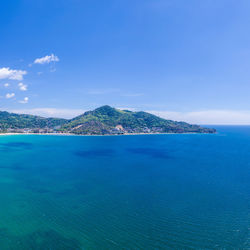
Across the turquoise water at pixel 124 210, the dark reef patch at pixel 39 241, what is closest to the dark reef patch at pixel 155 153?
the turquoise water at pixel 124 210

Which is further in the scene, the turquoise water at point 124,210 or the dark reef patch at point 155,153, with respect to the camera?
the dark reef patch at point 155,153

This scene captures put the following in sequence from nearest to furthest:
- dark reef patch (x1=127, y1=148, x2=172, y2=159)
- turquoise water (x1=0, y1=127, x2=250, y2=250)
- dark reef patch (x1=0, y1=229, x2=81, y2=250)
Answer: dark reef patch (x1=0, y1=229, x2=81, y2=250) → turquoise water (x1=0, y1=127, x2=250, y2=250) → dark reef patch (x1=127, y1=148, x2=172, y2=159)

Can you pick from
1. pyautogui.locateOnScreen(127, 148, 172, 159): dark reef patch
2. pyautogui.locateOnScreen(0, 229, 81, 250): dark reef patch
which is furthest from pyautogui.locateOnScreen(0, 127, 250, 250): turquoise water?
pyautogui.locateOnScreen(127, 148, 172, 159): dark reef patch

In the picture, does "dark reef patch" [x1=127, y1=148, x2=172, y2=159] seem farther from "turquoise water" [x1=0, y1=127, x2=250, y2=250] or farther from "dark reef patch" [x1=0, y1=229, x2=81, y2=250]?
"dark reef patch" [x1=0, y1=229, x2=81, y2=250]

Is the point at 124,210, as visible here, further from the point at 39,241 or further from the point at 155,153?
the point at 155,153

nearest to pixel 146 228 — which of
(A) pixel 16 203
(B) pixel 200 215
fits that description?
(B) pixel 200 215

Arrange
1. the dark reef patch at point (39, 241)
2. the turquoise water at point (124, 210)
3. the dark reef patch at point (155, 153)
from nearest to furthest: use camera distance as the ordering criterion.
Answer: the dark reef patch at point (39, 241), the turquoise water at point (124, 210), the dark reef patch at point (155, 153)

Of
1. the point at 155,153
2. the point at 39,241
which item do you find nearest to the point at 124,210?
the point at 39,241

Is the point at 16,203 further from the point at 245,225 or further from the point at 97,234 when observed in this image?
the point at 245,225

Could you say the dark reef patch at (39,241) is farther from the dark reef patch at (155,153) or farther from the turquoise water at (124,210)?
the dark reef patch at (155,153)

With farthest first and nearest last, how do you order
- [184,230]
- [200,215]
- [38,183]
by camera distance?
[38,183] → [200,215] → [184,230]

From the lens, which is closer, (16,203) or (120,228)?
(120,228)
